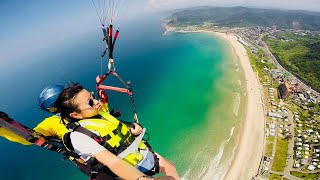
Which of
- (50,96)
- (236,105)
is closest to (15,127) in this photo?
(50,96)

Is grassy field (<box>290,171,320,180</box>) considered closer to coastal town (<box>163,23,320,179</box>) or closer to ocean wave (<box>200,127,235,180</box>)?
coastal town (<box>163,23,320,179</box>)

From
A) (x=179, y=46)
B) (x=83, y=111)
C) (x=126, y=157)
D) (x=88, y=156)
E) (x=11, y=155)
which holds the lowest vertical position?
(x=11, y=155)

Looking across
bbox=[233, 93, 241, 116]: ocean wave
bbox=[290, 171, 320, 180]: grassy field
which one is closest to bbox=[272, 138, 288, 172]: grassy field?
bbox=[290, 171, 320, 180]: grassy field

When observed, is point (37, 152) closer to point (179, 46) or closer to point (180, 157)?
point (180, 157)

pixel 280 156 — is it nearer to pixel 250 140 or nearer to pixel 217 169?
pixel 250 140

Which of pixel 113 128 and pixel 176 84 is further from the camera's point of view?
pixel 176 84

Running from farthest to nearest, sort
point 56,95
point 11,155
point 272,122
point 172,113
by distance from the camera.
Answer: point 11,155 → point 172,113 → point 272,122 → point 56,95

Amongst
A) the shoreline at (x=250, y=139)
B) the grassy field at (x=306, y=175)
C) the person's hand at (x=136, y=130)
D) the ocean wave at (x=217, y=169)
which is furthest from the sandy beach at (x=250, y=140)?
the person's hand at (x=136, y=130)

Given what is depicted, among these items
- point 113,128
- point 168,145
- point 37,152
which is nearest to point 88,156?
point 113,128
